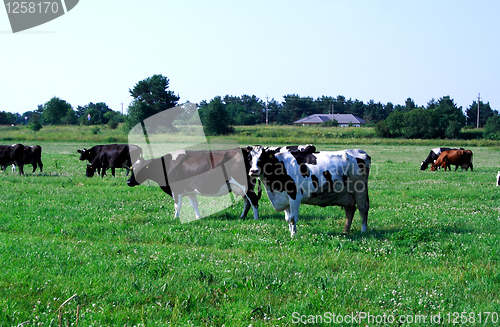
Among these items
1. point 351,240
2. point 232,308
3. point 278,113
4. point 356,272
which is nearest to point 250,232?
point 351,240

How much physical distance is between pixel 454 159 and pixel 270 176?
83.7ft

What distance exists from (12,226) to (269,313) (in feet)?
25.2

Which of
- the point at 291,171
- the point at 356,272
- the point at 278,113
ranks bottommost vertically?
the point at 356,272

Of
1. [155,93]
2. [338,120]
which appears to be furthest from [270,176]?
[338,120]

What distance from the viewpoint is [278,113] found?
15962 centimetres

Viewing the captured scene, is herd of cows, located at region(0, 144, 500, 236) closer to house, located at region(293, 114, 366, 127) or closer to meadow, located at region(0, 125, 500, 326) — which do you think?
meadow, located at region(0, 125, 500, 326)

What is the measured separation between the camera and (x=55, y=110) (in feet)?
444

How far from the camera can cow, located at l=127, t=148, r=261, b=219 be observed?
1230cm

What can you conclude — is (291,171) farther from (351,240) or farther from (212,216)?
(212,216)

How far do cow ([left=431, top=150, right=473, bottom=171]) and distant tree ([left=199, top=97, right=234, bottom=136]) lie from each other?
4457 centimetres

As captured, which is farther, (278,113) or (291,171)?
(278,113)

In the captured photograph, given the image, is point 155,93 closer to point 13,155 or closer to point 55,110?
point 13,155

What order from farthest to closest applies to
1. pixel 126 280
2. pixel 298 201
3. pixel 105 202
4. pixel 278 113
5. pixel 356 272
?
pixel 278 113 → pixel 105 202 → pixel 298 201 → pixel 356 272 → pixel 126 280

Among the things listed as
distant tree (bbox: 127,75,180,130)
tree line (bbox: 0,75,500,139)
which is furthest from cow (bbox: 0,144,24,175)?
distant tree (bbox: 127,75,180,130)
